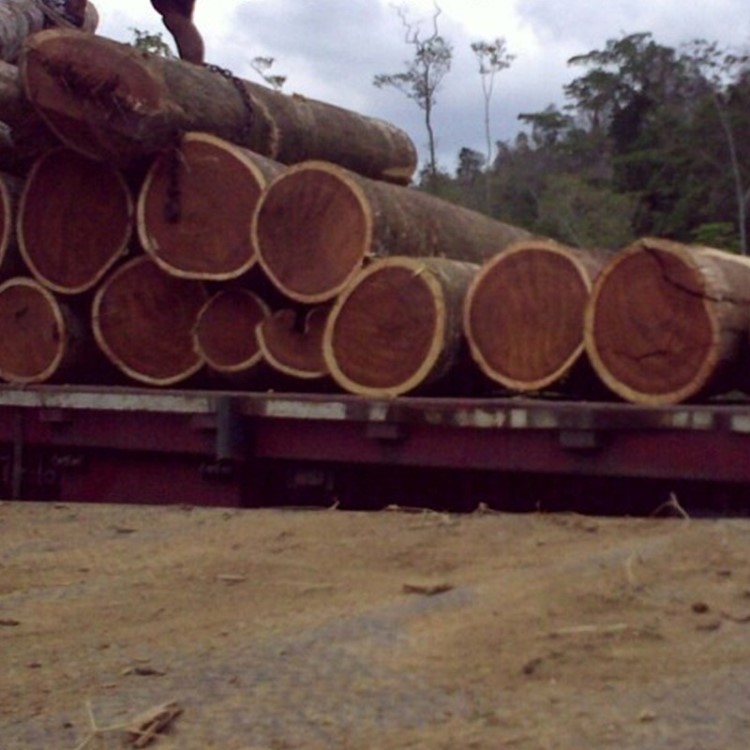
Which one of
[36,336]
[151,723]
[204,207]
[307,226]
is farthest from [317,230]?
[151,723]

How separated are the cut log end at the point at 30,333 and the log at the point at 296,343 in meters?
1.20

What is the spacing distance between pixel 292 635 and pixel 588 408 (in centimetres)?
183

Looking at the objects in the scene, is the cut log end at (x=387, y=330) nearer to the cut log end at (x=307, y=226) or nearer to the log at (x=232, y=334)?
the cut log end at (x=307, y=226)

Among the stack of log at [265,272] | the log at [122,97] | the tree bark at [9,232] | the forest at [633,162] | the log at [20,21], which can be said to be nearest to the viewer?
the stack of log at [265,272]

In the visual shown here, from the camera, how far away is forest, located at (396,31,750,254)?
3061cm

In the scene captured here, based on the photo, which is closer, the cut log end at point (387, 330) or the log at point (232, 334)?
the cut log end at point (387, 330)

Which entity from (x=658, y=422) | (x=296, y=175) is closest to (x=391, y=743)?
(x=658, y=422)

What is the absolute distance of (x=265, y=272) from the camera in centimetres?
711

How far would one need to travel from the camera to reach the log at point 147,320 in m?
7.62

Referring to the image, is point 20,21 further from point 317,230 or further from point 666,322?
point 666,322

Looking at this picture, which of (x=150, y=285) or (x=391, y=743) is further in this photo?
(x=150, y=285)

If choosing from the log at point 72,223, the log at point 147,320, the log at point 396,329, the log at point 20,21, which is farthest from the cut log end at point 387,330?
the log at point 20,21

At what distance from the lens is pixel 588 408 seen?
593cm

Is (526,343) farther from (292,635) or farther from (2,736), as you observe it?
(2,736)
